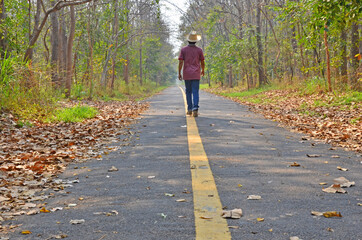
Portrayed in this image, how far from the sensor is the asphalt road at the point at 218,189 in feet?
9.76

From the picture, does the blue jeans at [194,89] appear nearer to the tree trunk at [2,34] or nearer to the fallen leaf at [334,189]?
the tree trunk at [2,34]

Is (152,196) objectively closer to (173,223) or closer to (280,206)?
(173,223)

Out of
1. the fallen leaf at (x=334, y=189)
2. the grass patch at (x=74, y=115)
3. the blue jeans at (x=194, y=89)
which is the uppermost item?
the blue jeans at (x=194, y=89)

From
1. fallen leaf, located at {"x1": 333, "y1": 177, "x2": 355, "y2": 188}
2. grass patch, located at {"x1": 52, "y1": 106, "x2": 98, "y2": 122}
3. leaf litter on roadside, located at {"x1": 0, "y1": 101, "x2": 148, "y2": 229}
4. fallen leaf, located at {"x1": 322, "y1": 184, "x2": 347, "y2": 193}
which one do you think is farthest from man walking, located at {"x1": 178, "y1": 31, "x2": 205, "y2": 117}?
fallen leaf, located at {"x1": 322, "y1": 184, "x2": 347, "y2": 193}

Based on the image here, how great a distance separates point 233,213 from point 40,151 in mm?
3993

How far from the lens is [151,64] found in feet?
200

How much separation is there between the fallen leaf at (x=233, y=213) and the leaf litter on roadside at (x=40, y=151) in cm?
162

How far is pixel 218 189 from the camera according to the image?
4.02 metres

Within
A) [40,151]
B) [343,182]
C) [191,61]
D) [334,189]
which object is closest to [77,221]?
[334,189]

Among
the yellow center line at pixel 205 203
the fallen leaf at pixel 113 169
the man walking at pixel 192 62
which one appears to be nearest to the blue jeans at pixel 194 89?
the man walking at pixel 192 62

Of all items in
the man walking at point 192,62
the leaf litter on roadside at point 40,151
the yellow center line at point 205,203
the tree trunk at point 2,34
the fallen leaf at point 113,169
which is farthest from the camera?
the tree trunk at point 2,34

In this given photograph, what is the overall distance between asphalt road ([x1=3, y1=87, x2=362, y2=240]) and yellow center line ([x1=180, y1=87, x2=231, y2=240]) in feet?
0.20

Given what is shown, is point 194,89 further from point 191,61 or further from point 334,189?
point 334,189

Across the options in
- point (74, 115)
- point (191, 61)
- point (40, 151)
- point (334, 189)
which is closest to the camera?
point (334, 189)
